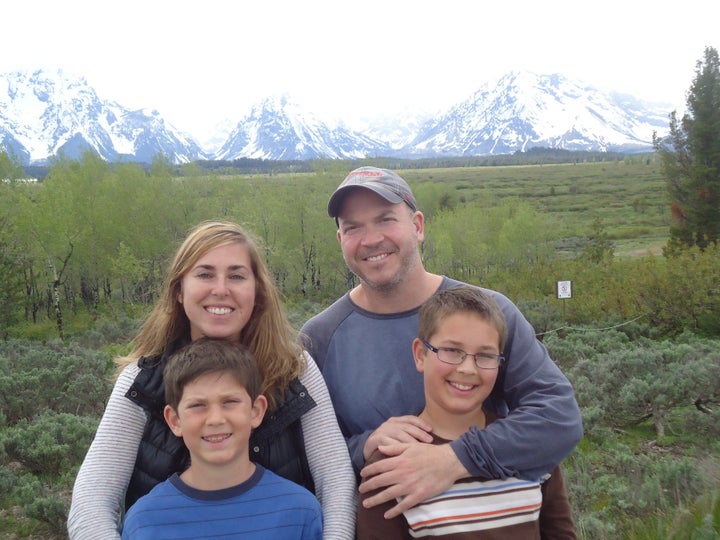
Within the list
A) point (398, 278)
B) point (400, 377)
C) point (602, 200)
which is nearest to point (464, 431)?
point (400, 377)

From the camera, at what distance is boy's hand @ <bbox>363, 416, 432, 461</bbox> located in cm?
192

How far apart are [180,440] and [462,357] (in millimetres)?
1099

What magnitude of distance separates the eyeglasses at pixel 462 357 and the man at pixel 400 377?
8.7 inches

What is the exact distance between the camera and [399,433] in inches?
75.9

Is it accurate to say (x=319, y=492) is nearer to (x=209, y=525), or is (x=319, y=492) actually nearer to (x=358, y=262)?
(x=209, y=525)

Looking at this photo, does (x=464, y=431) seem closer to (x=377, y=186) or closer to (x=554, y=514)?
(x=554, y=514)

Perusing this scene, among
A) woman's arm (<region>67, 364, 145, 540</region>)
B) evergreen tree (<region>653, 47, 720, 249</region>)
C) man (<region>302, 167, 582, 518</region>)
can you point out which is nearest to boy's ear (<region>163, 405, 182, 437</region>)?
woman's arm (<region>67, 364, 145, 540</region>)

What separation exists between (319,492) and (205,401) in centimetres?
57

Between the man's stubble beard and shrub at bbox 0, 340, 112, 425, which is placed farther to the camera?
shrub at bbox 0, 340, 112, 425

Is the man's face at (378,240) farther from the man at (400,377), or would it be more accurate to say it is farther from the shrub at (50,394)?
the shrub at (50,394)

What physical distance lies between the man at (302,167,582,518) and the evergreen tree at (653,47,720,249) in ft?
81.0

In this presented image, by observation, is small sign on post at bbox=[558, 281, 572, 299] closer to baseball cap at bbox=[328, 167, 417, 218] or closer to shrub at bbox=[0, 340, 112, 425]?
shrub at bbox=[0, 340, 112, 425]

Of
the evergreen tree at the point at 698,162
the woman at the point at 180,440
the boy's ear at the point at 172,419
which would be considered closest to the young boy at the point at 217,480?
the boy's ear at the point at 172,419

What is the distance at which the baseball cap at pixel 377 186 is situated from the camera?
2.36 m
